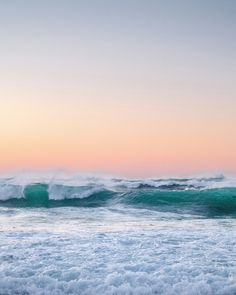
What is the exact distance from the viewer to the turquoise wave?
15.2 metres

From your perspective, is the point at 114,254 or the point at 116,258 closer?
the point at 116,258

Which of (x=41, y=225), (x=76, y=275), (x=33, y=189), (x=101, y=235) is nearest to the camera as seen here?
(x=76, y=275)

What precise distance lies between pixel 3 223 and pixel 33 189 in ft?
31.6

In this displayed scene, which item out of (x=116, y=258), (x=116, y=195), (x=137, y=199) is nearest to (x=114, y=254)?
(x=116, y=258)

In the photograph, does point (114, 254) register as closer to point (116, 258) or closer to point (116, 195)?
point (116, 258)

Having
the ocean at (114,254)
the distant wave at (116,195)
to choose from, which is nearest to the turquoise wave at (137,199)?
the distant wave at (116,195)

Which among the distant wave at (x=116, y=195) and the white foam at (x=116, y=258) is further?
the distant wave at (x=116, y=195)

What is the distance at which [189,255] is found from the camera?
6406 mm

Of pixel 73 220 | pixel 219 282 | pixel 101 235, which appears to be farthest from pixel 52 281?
pixel 73 220

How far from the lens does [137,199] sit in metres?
16.5

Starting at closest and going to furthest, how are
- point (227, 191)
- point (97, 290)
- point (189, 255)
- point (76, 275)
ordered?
point (97, 290)
point (76, 275)
point (189, 255)
point (227, 191)

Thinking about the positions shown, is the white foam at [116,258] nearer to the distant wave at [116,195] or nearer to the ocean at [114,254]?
the ocean at [114,254]

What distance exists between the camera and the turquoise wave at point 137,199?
597 inches

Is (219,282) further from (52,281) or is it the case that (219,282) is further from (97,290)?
(52,281)
